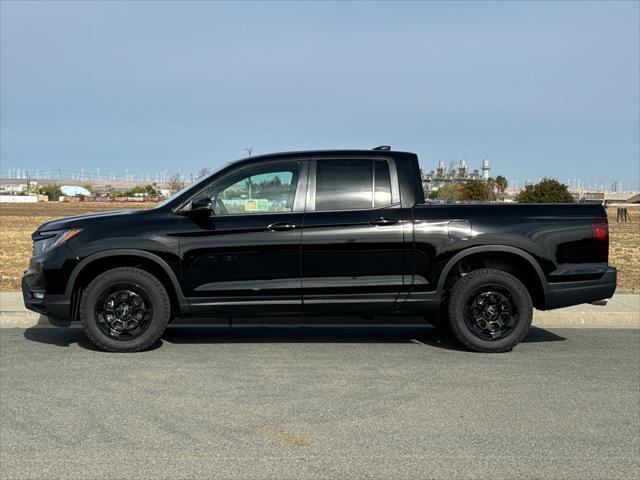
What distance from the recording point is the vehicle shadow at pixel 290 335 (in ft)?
24.2

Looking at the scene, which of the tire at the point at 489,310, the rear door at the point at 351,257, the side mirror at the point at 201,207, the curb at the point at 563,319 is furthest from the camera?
the curb at the point at 563,319

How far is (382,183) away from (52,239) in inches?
130

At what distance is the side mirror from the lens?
255 inches

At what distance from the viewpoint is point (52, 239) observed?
264 inches

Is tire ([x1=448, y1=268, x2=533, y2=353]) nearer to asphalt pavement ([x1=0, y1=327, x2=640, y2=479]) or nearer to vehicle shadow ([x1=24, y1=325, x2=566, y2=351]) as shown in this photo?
asphalt pavement ([x1=0, y1=327, x2=640, y2=479])

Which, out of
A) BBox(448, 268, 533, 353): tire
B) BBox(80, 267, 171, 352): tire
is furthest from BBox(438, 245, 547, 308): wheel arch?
BBox(80, 267, 171, 352): tire

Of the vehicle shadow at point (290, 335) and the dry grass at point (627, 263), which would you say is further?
the dry grass at point (627, 263)

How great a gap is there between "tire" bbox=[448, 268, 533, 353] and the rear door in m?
0.63

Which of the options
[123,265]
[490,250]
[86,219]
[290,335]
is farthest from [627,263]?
[86,219]

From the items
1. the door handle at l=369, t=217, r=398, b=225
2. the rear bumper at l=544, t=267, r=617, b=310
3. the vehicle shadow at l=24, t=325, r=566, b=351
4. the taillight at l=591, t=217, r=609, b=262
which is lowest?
the vehicle shadow at l=24, t=325, r=566, b=351

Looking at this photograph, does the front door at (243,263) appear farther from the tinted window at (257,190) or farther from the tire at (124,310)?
the tire at (124,310)

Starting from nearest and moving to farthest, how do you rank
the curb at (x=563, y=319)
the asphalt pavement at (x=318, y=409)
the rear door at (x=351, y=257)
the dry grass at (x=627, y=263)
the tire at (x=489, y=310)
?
1. the asphalt pavement at (x=318, y=409)
2. the rear door at (x=351, y=257)
3. the tire at (x=489, y=310)
4. the curb at (x=563, y=319)
5. the dry grass at (x=627, y=263)

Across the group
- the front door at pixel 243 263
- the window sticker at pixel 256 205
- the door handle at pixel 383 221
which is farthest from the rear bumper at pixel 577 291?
the window sticker at pixel 256 205

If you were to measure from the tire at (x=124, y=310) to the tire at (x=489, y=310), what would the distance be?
2858 mm
